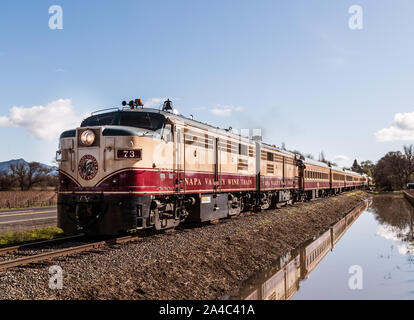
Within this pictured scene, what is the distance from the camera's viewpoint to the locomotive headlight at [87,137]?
1193cm

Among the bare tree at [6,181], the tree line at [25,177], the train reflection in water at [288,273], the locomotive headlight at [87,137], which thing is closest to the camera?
the train reflection in water at [288,273]

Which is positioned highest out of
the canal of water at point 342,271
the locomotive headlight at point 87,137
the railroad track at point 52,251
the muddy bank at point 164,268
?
the locomotive headlight at point 87,137

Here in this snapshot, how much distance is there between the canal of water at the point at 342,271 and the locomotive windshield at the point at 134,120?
19.7 ft

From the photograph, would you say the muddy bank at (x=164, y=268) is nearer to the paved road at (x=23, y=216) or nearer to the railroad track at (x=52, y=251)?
the railroad track at (x=52, y=251)

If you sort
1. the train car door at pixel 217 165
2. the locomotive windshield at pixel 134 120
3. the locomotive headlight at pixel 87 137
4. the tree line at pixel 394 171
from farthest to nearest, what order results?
the tree line at pixel 394 171 < the train car door at pixel 217 165 < the locomotive windshield at pixel 134 120 < the locomotive headlight at pixel 87 137

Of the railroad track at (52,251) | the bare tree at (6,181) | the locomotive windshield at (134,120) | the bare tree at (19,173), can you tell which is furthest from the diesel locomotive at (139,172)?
the bare tree at (19,173)

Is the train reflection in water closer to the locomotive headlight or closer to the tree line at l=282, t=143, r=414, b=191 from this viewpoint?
the locomotive headlight

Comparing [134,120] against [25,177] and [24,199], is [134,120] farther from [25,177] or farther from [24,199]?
[25,177]

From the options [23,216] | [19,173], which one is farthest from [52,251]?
[19,173]

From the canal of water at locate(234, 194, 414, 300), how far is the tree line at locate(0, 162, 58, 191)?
150 feet

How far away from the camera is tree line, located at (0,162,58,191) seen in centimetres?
5356

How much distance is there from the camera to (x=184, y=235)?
1338 centimetres
